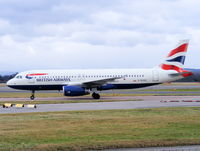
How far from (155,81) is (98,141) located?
27357mm

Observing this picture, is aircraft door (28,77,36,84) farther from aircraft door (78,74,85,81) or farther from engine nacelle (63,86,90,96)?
aircraft door (78,74,85,81)

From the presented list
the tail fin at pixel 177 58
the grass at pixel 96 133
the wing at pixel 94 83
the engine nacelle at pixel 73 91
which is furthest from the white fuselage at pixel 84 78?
the grass at pixel 96 133

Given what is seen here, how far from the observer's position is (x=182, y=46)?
39.7 meters

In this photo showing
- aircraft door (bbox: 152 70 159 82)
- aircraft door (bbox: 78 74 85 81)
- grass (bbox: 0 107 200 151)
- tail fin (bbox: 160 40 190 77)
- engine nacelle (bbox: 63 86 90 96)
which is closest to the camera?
grass (bbox: 0 107 200 151)

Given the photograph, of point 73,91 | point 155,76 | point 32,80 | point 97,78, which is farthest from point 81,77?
point 155,76

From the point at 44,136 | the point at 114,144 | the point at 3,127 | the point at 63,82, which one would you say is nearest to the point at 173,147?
the point at 114,144

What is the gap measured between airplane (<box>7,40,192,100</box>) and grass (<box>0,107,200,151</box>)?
62.6 feet

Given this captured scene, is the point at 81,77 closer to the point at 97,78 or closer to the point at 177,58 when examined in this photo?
the point at 97,78

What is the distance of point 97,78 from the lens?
38688 mm

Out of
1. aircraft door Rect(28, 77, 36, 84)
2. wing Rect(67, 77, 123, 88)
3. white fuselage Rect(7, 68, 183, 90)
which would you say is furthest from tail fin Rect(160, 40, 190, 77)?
aircraft door Rect(28, 77, 36, 84)

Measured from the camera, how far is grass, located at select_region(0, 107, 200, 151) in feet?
38.3

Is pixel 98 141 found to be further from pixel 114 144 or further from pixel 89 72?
pixel 89 72

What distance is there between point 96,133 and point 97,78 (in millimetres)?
24722

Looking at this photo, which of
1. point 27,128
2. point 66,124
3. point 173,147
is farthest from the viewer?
point 66,124
